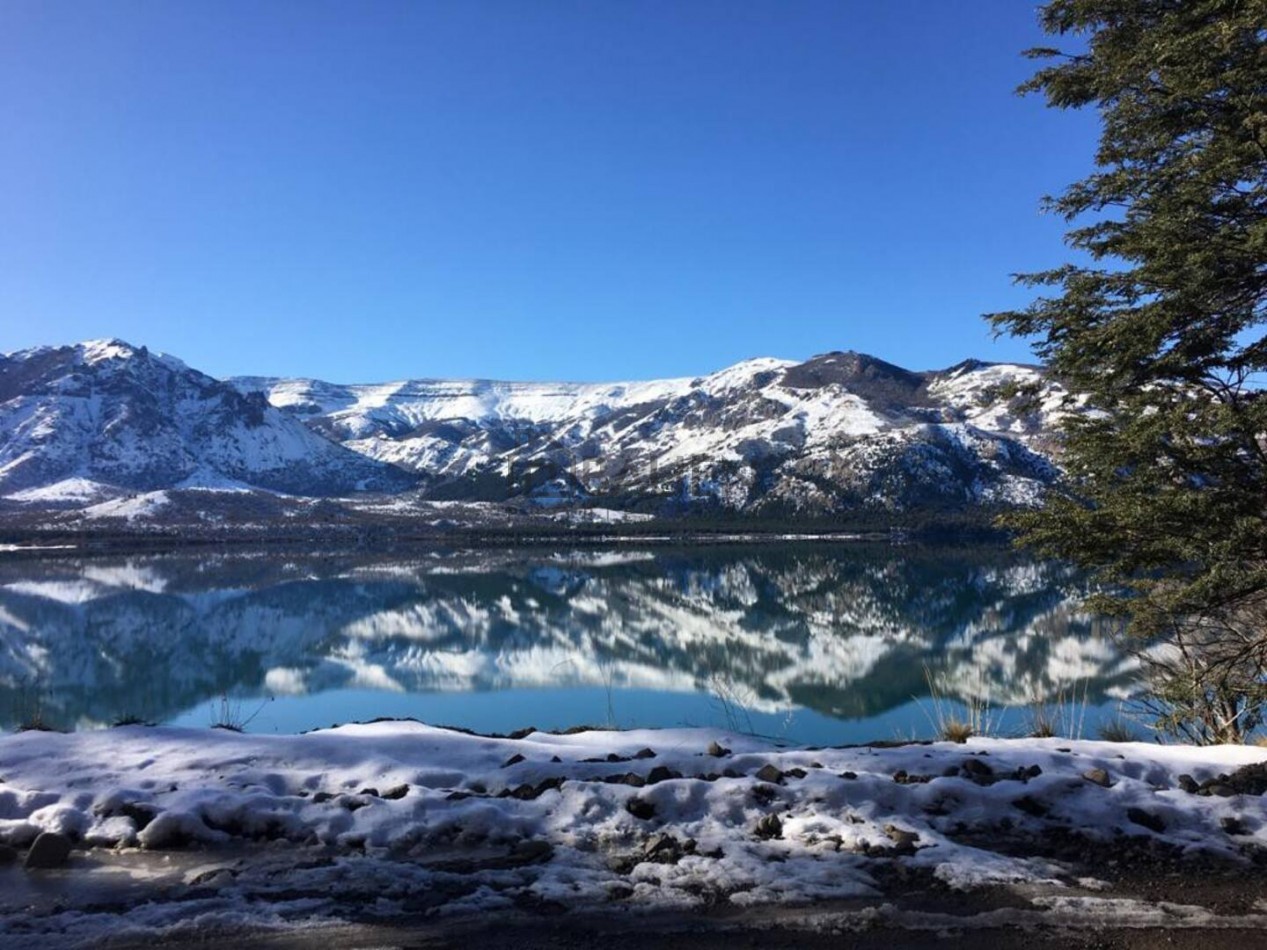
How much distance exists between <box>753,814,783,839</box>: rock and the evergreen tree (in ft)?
16.2

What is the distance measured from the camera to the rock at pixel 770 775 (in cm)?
755

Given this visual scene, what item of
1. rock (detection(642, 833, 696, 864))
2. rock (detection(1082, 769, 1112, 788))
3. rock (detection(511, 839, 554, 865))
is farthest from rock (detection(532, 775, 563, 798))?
rock (detection(1082, 769, 1112, 788))

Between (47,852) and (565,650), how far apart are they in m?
41.7

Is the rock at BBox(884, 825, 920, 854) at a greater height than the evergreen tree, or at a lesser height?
lesser

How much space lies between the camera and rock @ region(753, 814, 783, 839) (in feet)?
22.3

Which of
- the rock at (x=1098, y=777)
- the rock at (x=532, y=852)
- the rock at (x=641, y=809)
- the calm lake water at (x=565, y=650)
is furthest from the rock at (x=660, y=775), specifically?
the calm lake water at (x=565, y=650)

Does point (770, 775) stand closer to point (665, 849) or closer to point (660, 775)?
point (660, 775)

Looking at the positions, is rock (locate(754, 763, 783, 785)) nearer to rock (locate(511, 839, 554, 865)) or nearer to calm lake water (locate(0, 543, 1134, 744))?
rock (locate(511, 839, 554, 865))

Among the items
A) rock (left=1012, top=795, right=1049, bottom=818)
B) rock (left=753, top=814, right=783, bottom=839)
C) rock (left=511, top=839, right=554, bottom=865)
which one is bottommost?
rock (left=511, top=839, right=554, bottom=865)

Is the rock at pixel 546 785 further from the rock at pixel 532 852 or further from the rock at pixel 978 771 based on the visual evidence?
the rock at pixel 978 771

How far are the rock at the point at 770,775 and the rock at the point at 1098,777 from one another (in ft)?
9.25

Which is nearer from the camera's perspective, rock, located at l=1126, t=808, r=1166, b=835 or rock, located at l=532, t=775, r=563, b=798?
rock, located at l=1126, t=808, r=1166, b=835

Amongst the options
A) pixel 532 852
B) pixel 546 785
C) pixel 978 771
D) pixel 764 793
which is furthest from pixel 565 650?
pixel 532 852

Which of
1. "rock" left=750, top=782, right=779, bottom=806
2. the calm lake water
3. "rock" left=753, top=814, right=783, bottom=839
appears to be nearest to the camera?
"rock" left=753, top=814, right=783, bottom=839
